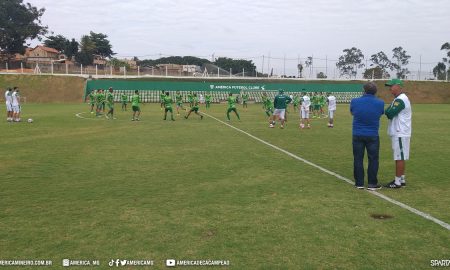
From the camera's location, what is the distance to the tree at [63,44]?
76.3 meters

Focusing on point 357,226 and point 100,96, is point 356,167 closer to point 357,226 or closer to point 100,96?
point 357,226

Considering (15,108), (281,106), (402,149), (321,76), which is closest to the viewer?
(402,149)

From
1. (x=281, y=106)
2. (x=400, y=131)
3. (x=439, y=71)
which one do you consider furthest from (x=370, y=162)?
(x=439, y=71)

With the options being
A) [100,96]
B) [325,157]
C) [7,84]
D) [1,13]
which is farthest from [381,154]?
[1,13]

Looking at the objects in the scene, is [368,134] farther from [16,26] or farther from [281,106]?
[16,26]

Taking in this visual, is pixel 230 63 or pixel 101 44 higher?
pixel 101 44

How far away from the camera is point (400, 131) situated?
794 cm

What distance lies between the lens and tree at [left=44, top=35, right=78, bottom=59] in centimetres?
7631

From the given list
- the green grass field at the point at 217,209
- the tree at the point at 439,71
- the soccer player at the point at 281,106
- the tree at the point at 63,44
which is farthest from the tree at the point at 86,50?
the green grass field at the point at 217,209

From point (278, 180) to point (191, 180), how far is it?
1.78 metres

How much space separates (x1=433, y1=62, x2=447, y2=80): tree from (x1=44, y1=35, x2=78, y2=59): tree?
209 ft

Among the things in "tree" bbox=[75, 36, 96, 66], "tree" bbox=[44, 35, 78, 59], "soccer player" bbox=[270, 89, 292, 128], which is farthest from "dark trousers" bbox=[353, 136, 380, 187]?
"tree" bbox=[44, 35, 78, 59]

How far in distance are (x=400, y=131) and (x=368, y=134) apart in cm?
70

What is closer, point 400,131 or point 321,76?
point 400,131
